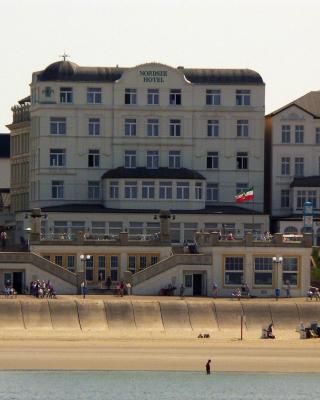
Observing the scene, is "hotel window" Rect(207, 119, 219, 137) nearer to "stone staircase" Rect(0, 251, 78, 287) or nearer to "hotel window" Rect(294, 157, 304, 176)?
"hotel window" Rect(294, 157, 304, 176)

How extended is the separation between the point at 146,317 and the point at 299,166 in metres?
29.4

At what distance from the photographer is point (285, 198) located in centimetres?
15338

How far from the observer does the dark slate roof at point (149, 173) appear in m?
150

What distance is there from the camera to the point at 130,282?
5310 inches

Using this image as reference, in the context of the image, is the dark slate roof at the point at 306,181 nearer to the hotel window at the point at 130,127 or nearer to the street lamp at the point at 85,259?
the hotel window at the point at 130,127

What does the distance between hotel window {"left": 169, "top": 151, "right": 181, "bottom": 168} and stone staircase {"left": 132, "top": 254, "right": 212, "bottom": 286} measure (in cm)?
1712

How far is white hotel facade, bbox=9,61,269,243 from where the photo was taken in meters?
150

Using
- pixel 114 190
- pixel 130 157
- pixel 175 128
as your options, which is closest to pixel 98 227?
pixel 114 190

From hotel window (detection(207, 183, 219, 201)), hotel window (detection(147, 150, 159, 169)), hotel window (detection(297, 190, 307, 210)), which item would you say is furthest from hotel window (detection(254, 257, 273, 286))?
hotel window (detection(147, 150, 159, 169))

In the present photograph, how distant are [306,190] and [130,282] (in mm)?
21156
